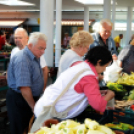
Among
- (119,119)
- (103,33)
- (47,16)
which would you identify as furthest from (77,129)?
(47,16)

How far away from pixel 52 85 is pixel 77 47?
1024 mm

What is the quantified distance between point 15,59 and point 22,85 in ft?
1.10

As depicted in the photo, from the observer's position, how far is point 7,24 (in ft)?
64.9

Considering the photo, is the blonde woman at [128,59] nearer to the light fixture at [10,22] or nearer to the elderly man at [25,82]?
the elderly man at [25,82]

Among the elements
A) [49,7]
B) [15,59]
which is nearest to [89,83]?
[15,59]

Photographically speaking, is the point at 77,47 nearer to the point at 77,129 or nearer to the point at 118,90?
the point at 118,90

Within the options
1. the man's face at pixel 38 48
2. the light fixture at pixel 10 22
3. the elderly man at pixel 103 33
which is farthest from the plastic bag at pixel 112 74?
the light fixture at pixel 10 22

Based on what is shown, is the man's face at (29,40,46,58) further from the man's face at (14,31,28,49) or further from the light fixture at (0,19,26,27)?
the light fixture at (0,19,26,27)

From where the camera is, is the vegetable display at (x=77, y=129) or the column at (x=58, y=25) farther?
the column at (x=58, y=25)

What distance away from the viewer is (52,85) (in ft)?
7.27

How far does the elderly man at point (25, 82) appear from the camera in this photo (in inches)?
99.9

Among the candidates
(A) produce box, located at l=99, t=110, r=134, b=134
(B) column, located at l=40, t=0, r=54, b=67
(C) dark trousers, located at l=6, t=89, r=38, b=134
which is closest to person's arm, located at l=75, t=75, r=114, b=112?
(A) produce box, located at l=99, t=110, r=134, b=134

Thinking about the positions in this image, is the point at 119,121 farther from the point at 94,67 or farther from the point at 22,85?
the point at 22,85

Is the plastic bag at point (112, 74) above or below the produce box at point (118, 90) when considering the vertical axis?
above
